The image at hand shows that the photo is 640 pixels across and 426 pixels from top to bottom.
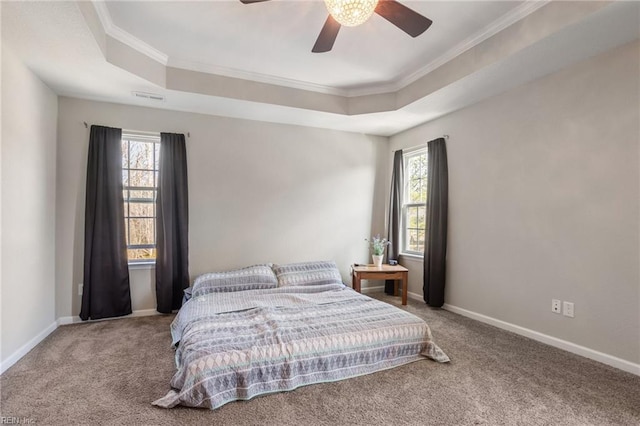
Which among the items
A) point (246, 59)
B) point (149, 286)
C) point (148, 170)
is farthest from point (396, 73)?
point (149, 286)

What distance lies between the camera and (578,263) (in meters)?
2.57

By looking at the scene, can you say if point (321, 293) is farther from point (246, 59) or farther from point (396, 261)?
point (246, 59)

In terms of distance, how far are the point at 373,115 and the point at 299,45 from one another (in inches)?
54.9

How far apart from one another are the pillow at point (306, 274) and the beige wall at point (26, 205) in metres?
2.26

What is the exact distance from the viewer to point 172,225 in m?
3.58

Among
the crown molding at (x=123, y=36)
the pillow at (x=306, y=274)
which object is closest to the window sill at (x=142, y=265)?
the pillow at (x=306, y=274)

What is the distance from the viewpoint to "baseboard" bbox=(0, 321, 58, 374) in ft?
7.47

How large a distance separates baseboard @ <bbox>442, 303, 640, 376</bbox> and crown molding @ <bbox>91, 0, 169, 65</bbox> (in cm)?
426

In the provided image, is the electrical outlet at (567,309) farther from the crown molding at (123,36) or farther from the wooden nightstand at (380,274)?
the crown molding at (123,36)

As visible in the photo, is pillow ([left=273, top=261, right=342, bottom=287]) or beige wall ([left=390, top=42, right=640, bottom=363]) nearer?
beige wall ([left=390, top=42, right=640, bottom=363])

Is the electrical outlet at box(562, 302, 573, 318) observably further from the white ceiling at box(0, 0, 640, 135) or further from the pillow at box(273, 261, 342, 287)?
the pillow at box(273, 261, 342, 287)

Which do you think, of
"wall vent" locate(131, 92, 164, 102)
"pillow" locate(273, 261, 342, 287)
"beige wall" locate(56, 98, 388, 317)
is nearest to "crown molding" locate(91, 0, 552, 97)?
"wall vent" locate(131, 92, 164, 102)

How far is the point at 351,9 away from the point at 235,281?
9.17 ft

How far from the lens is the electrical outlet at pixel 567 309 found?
103 inches
